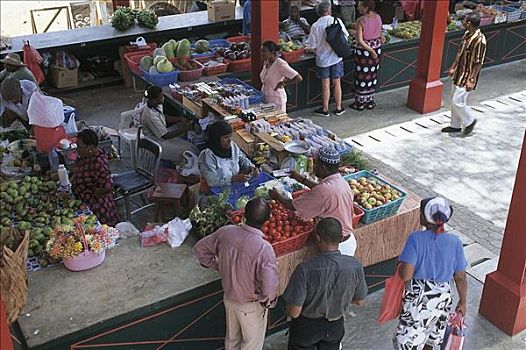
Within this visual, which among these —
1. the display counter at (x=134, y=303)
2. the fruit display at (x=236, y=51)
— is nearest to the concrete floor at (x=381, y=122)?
the display counter at (x=134, y=303)

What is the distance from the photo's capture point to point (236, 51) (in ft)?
33.0

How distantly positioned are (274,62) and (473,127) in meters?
3.63

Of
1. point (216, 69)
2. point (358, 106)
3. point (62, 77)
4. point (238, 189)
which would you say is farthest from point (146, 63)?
Result: point (238, 189)

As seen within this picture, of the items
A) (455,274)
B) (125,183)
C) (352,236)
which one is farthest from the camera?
(125,183)

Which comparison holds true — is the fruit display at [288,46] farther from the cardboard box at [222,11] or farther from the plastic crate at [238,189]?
the plastic crate at [238,189]

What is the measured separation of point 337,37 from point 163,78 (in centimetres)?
276

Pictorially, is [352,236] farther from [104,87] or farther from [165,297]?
[104,87]

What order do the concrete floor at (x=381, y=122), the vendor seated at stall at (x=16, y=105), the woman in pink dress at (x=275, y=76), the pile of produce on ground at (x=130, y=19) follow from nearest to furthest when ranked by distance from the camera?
the concrete floor at (x=381, y=122) → the vendor seated at stall at (x=16, y=105) → the woman in pink dress at (x=275, y=76) → the pile of produce on ground at (x=130, y=19)

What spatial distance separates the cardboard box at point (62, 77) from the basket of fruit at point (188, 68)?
269cm

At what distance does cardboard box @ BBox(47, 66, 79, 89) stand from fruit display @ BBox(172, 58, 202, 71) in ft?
8.93

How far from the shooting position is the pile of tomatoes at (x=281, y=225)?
5180 millimetres

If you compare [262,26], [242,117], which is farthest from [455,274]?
[262,26]

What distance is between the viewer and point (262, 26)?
360 inches

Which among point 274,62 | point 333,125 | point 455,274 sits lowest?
point 333,125
